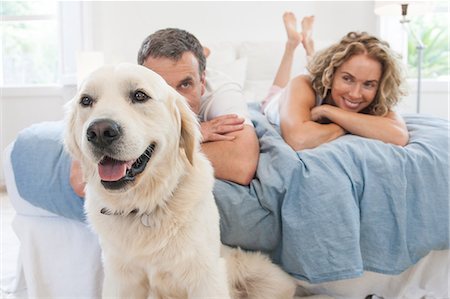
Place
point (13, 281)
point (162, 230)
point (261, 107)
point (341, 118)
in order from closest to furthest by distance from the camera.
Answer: point (162, 230) < point (341, 118) < point (13, 281) < point (261, 107)

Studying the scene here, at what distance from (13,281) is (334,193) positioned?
1460mm

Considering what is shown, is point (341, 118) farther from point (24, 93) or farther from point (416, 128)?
point (24, 93)

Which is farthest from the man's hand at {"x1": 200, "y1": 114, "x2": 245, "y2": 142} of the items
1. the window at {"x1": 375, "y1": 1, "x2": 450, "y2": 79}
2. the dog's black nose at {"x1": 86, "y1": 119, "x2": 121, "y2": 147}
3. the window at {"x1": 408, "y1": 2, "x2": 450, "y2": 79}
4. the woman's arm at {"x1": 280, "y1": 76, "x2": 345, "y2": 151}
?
the window at {"x1": 408, "y1": 2, "x2": 450, "y2": 79}

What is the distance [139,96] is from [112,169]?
198 millimetres

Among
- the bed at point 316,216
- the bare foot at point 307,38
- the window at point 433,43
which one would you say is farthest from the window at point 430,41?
the bed at point 316,216

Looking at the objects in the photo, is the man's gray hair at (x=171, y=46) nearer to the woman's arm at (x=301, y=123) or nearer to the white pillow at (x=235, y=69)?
the woman's arm at (x=301, y=123)

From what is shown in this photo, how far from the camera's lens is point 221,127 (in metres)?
1.55

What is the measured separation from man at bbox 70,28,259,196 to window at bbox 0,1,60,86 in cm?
323

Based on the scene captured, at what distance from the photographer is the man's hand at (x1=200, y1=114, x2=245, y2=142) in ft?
5.04

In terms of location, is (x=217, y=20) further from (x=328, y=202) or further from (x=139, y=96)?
(x=139, y=96)

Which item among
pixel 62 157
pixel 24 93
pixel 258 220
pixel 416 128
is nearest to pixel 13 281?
pixel 62 157

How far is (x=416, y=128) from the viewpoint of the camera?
183cm

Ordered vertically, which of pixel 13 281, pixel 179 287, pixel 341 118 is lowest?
pixel 13 281

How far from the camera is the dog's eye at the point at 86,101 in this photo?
1.12 metres
